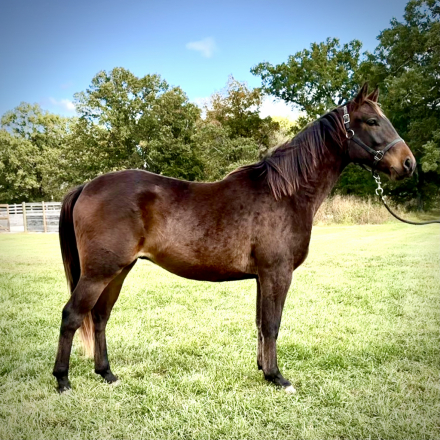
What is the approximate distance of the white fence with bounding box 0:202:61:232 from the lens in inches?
696

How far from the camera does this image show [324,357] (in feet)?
11.0

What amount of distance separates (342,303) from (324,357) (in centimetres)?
210

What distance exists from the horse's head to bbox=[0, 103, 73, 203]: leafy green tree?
7898 millimetres

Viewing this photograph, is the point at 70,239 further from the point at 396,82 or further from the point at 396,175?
the point at 396,82

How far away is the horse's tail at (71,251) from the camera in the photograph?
2.98m

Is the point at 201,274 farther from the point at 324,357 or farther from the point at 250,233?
the point at 324,357

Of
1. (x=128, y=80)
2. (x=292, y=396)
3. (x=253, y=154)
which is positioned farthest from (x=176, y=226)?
(x=128, y=80)

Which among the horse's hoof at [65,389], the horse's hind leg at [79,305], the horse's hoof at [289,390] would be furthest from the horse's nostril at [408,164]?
the horse's hoof at [65,389]

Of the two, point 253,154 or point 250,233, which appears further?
point 253,154

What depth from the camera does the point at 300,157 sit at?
9.83 ft

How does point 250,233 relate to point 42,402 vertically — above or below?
above

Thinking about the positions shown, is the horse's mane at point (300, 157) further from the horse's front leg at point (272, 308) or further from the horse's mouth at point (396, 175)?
the horse's front leg at point (272, 308)

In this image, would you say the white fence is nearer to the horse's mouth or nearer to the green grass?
the green grass

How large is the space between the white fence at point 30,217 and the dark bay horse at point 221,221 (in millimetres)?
16074
